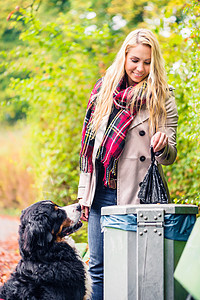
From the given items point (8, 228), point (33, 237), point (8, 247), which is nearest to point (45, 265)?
point (33, 237)

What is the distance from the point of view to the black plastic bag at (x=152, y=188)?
9.27ft

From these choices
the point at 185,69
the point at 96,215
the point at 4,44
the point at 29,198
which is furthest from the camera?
the point at 4,44

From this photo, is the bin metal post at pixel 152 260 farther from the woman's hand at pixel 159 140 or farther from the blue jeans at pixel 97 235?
the blue jeans at pixel 97 235

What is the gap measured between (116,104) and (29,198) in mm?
9090

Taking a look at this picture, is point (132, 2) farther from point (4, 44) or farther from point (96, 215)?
point (96, 215)

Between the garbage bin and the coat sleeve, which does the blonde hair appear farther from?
the garbage bin

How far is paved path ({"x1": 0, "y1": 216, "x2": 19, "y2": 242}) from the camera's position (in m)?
10.4

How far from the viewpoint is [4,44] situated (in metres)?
17.2

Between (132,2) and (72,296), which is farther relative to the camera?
(132,2)

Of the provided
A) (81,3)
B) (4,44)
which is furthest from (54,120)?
(4,44)

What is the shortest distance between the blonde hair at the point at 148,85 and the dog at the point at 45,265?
78 centimetres

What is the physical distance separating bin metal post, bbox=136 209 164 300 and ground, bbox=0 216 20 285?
3.18m

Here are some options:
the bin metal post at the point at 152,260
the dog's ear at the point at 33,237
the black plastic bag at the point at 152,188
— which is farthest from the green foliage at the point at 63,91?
the bin metal post at the point at 152,260

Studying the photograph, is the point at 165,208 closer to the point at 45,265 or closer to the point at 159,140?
the point at 159,140
